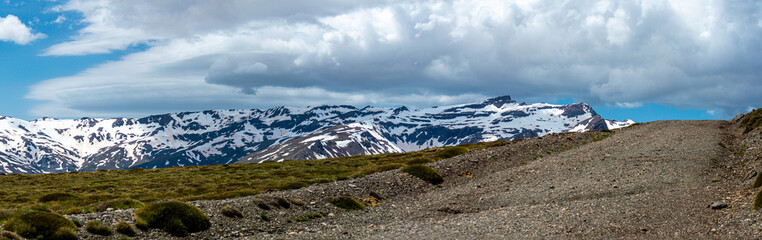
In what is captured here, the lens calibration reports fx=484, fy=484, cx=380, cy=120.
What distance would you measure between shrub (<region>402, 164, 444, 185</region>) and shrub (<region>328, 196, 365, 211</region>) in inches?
445

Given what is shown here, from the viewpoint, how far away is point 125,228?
24.5 m

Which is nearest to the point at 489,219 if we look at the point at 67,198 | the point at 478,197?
the point at 478,197

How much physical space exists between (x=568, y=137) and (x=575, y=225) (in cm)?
4533

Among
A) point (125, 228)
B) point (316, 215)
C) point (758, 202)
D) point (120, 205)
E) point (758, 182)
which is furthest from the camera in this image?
point (120, 205)

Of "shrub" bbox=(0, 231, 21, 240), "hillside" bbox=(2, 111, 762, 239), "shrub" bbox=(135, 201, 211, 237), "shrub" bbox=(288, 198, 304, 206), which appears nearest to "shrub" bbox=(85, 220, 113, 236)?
"hillside" bbox=(2, 111, 762, 239)

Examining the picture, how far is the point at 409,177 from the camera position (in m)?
45.2

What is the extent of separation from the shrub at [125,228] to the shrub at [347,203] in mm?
13804

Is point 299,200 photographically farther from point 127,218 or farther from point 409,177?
point 409,177

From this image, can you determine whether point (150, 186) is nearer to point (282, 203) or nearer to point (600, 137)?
point (282, 203)

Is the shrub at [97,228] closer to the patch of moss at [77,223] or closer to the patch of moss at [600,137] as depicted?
the patch of moss at [77,223]

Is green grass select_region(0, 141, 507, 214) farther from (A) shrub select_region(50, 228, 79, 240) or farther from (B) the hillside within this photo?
(A) shrub select_region(50, 228, 79, 240)

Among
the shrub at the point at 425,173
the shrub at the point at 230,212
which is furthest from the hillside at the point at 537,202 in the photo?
the shrub at the point at 425,173

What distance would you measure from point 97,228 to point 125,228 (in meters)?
1.24

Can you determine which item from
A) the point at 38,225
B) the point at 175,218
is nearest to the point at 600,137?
the point at 175,218
